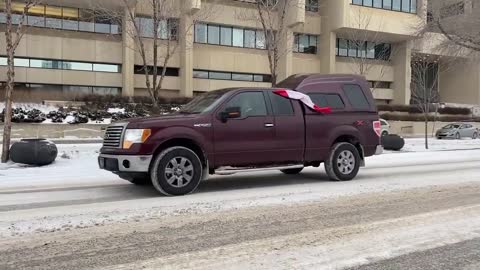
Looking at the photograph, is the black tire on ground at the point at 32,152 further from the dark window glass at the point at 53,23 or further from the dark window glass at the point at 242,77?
the dark window glass at the point at 242,77

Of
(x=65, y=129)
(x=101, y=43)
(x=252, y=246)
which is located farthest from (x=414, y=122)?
(x=252, y=246)

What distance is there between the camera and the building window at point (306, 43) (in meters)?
44.3

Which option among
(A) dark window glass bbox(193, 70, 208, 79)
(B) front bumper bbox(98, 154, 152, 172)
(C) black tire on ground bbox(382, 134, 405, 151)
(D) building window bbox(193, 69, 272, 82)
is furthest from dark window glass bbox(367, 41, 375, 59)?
(B) front bumper bbox(98, 154, 152, 172)

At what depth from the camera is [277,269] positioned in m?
4.71

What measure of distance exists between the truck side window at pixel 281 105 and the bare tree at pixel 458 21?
2256 cm

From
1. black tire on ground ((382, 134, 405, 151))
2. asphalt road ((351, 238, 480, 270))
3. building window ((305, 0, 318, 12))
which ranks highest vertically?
building window ((305, 0, 318, 12))

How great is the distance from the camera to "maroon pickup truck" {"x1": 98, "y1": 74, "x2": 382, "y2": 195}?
27.7 feet

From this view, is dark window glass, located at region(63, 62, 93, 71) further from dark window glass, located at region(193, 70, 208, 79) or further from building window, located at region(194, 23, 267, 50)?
building window, located at region(194, 23, 267, 50)

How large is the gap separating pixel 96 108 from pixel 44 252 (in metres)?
26.1

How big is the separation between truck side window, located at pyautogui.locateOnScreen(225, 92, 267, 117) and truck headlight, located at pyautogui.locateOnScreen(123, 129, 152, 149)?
1.63 metres

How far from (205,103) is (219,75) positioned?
31307 millimetres

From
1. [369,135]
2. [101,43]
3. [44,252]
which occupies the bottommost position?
[44,252]

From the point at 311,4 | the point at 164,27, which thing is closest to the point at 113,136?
the point at 164,27

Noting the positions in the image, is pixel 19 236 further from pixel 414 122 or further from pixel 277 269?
pixel 414 122
